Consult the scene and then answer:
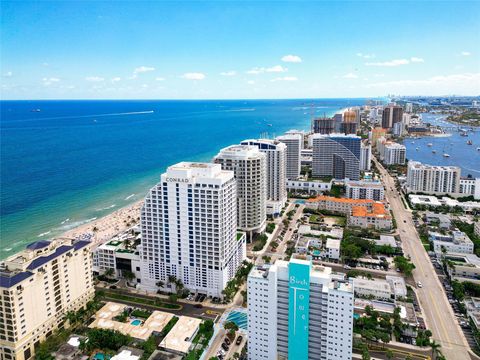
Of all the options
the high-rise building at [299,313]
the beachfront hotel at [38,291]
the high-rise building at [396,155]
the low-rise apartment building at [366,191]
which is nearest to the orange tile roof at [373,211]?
the low-rise apartment building at [366,191]

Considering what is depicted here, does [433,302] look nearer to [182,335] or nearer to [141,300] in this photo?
[182,335]

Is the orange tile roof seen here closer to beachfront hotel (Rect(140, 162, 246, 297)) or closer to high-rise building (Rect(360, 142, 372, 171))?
beachfront hotel (Rect(140, 162, 246, 297))

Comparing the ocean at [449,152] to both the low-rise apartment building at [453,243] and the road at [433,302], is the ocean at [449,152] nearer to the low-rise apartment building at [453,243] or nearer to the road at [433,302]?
the low-rise apartment building at [453,243]

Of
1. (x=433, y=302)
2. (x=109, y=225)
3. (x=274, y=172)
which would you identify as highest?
(x=274, y=172)

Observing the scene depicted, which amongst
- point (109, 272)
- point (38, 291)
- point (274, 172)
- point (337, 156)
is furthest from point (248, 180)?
point (337, 156)

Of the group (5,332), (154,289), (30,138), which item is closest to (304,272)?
(154,289)

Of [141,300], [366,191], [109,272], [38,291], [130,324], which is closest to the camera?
[38,291]

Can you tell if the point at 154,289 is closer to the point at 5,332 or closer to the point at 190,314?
the point at 190,314

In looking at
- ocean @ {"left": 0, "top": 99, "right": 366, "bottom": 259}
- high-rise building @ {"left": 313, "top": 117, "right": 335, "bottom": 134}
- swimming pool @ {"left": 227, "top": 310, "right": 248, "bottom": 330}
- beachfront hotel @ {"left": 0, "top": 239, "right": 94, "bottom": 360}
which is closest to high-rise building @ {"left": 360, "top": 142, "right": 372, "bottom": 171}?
high-rise building @ {"left": 313, "top": 117, "right": 335, "bottom": 134}
